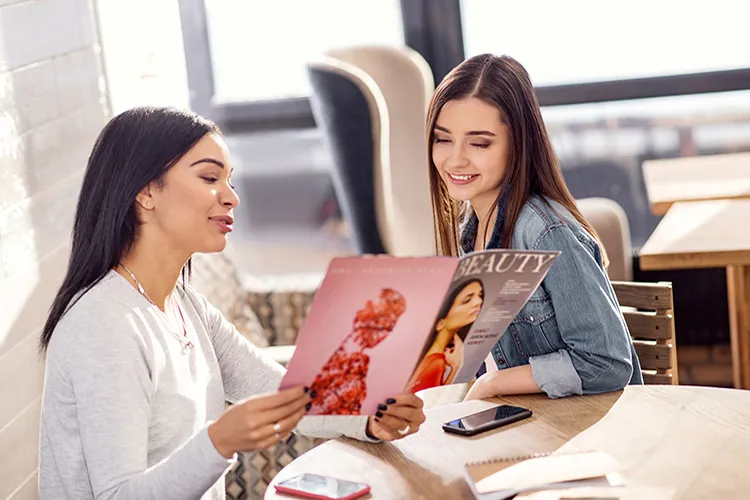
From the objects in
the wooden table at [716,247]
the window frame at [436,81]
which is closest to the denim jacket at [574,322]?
the wooden table at [716,247]

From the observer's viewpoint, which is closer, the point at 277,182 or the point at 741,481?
the point at 741,481

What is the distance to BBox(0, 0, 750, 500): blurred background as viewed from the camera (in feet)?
11.6

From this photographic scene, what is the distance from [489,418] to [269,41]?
2.89m

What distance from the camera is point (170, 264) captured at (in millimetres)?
1626

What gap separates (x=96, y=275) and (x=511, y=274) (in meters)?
0.62

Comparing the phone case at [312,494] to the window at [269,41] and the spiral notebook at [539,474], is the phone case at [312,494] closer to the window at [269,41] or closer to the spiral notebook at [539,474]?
the spiral notebook at [539,474]

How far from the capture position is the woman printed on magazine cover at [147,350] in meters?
1.38

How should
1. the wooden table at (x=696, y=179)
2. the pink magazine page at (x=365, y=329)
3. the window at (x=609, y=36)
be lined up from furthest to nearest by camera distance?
the window at (x=609, y=36), the wooden table at (x=696, y=179), the pink magazine page at (x=365, y=329)

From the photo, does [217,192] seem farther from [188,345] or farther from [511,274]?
[511,274]

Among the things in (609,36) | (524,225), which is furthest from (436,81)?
(524,225)

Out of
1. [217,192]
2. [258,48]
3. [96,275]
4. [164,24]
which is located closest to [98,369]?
[96,275]

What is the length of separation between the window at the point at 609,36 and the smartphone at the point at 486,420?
8.57 ft

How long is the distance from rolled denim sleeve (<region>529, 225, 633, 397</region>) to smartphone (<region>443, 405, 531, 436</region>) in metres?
0.09

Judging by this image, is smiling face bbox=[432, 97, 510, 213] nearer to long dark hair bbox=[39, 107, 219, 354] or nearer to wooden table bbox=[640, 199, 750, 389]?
long dark hair bbox=[39, 107, 219, 354]
